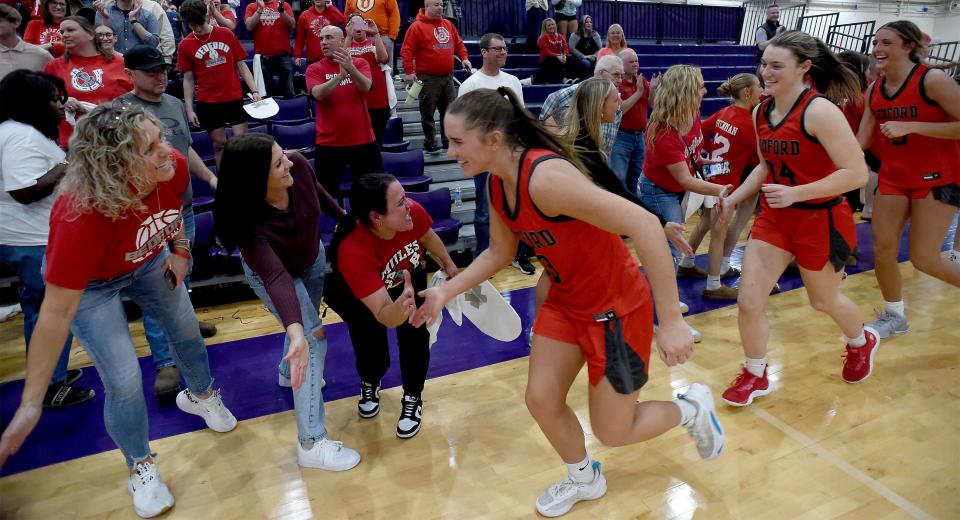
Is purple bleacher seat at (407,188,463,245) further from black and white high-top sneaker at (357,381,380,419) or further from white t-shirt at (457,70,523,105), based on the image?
black and white high-top sneaker at (357,381,380,419)

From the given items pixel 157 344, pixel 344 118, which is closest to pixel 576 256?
pixel 157 344

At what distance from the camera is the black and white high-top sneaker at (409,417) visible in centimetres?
290

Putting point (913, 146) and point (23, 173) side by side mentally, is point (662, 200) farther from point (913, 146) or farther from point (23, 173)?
point (23, 173)

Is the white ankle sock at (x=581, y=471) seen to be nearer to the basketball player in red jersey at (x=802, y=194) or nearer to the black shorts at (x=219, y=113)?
the basketball player in red jersey at (x=802, y=194)

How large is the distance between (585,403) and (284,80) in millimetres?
5573

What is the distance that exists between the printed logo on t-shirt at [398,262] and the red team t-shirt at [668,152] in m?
1.74

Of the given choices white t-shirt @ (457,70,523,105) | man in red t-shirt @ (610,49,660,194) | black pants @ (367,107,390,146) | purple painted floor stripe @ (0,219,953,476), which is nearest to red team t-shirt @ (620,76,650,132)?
man in red t-shirt @ (610,49,660,194)

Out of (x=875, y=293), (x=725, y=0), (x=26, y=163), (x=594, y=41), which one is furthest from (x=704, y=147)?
(x=725, y=0)

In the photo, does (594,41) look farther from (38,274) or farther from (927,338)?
(38,274)

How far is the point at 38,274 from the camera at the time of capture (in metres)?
3.07

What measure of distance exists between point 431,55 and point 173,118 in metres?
3.13

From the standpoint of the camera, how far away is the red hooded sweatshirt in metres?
6.15

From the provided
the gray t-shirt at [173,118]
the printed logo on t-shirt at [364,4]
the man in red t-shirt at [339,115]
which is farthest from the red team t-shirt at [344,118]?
the printed logo on t-shirt at [364,4]

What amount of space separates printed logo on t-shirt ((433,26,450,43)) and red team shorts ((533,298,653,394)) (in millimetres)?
4814
